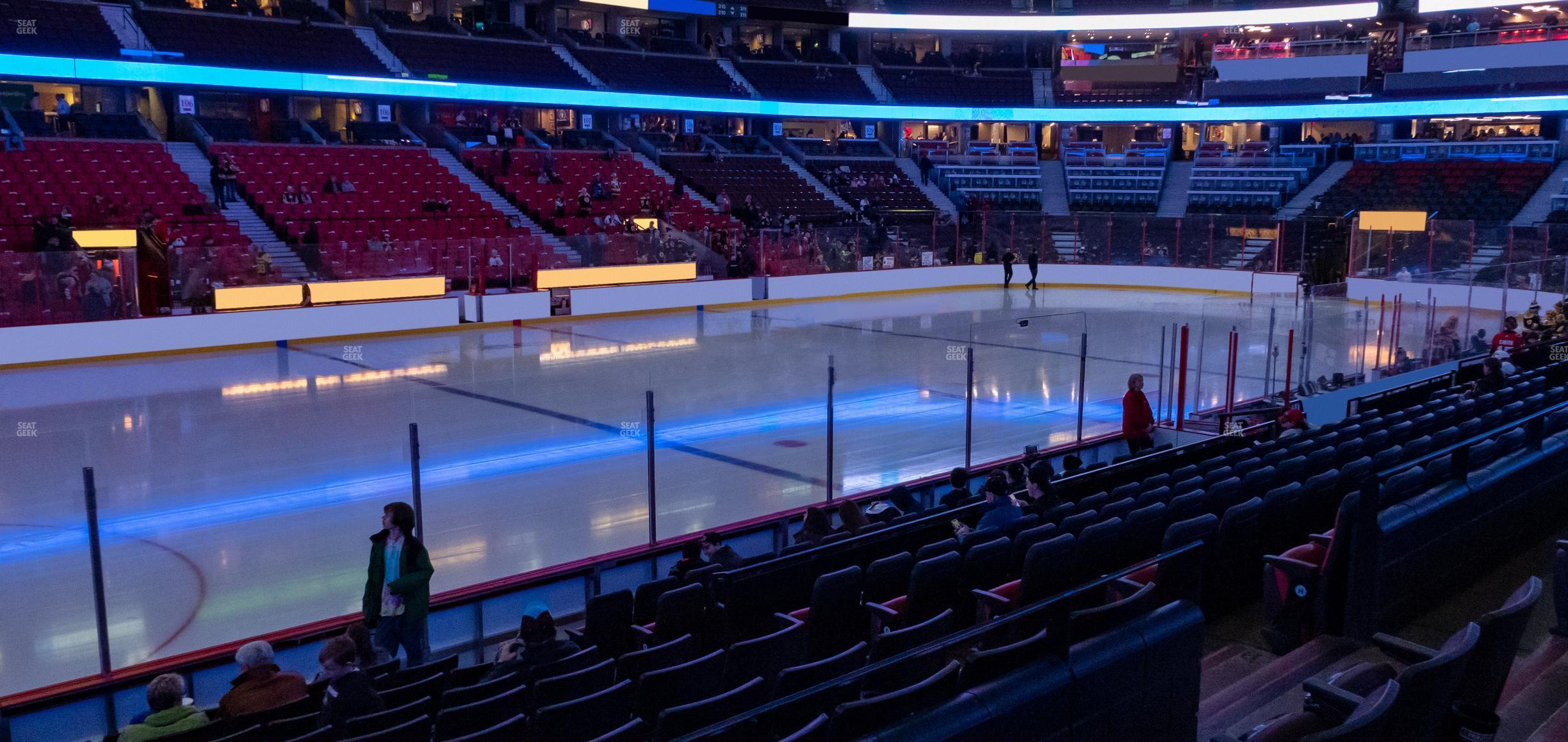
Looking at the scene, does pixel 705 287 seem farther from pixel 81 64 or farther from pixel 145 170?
pixel 81 64

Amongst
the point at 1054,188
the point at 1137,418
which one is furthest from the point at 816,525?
the point at 1054,188

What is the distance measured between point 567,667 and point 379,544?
1.83 m

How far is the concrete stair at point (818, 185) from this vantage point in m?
38.8

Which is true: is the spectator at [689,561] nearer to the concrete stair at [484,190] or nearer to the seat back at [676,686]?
the seat back at [676,686]

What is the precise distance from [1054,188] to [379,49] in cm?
2480

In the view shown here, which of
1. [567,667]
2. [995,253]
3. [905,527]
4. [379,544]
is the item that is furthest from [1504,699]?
[995,253]

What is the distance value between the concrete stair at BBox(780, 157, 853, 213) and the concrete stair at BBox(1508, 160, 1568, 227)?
66.3ft

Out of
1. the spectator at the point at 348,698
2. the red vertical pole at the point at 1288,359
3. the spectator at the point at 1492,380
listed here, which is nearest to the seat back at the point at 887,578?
the spectator at the point at 348,698

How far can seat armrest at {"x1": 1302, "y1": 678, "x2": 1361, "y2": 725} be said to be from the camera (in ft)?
11.2

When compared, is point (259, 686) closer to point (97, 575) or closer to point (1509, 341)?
point (97, 575)

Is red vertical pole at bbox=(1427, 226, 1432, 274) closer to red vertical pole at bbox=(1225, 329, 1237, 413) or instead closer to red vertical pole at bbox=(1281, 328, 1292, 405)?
red vertical pole at bbox=(1281, 328, 1292, 405)

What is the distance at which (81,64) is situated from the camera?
89.9ft

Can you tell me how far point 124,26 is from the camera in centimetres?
2942

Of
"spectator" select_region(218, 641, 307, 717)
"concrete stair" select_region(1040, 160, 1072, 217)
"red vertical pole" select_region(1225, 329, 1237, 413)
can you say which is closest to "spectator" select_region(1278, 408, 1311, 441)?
"red vertical pole" select_region(1225, 329, 1237, 413)
